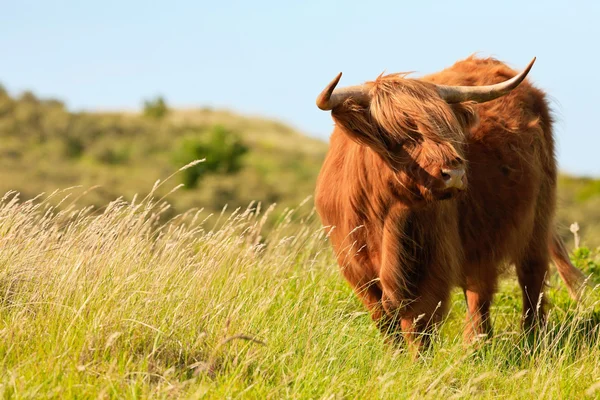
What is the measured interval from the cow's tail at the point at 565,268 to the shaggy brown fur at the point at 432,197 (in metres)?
0.42

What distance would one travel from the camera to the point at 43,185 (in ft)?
125

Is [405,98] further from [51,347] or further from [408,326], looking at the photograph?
[51,347]

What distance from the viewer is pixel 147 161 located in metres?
51.9

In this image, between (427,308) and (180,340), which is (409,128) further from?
(180,340)

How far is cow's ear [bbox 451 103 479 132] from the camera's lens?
5.14 meters

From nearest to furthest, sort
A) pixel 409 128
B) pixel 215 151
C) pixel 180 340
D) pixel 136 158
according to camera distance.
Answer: pixel 180 340
pixel 409 128
pixel 215 151
pixel 136 158

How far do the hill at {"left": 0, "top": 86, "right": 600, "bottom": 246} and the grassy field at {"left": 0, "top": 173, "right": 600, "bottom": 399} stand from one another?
28.6 m

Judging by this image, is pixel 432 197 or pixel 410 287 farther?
pixel 410 287

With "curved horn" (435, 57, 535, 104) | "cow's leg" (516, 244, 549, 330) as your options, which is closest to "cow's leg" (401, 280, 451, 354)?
"curved horn" (435, 57, 535, 104)

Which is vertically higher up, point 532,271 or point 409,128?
point 409,128

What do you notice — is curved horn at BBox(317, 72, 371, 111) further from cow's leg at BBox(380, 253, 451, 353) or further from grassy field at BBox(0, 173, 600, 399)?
cow's leg at BBox(380, 253, 451, 353)

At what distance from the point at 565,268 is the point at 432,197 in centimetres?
288

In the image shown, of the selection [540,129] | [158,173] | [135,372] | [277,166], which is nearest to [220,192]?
[158,173]

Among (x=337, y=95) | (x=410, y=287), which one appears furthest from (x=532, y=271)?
(x=337, y=95)
